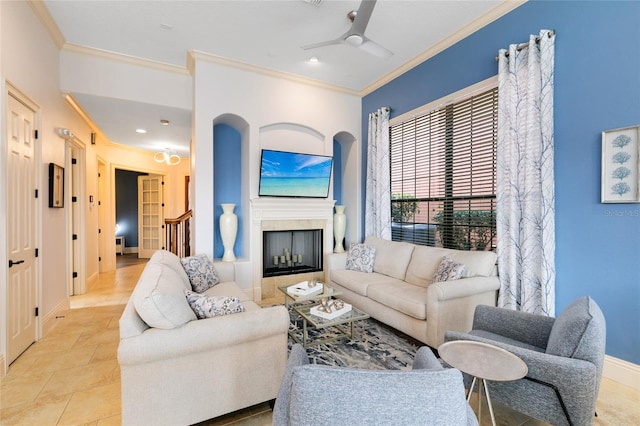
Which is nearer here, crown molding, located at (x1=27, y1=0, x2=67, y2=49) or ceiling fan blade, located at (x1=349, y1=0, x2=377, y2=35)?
ceiling fan blade, located at (x1=349, y1=0, x2=377, y2=35)

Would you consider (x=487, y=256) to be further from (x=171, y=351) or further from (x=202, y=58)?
(x=202, y=58)

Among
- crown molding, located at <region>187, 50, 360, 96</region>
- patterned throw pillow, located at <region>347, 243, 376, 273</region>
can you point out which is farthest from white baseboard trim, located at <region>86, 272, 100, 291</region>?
patterned throw pillow, located at <region>347, 243, 376, 273</region>

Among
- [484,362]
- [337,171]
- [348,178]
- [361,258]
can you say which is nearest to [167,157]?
[337,171]

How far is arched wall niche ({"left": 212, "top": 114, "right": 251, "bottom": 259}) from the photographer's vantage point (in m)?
4.52

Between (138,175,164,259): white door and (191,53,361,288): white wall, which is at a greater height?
(191,53,361,288): white wall

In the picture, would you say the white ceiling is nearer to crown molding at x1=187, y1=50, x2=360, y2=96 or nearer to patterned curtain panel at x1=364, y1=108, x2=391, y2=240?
crown molding at x1=187, y1=50, x2=360, y2=96

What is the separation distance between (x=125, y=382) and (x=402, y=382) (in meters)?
1.58

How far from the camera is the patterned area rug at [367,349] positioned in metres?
2.55

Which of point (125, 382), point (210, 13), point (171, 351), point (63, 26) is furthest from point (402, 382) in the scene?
point (63, 26)

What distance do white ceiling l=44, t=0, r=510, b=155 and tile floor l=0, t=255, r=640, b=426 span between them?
307cm

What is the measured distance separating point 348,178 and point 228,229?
241 cm

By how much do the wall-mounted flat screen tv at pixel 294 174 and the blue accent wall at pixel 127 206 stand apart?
6.93 metres

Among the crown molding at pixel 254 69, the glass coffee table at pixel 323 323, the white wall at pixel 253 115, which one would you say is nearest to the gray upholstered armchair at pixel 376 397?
the glass coffee table at pixel 323 323

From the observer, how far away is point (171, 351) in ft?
5.43
